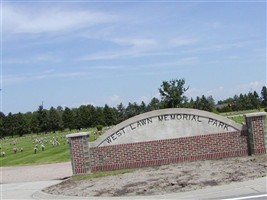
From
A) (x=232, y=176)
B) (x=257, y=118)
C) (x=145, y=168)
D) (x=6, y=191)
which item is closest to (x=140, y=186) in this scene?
(x=232, y=176)

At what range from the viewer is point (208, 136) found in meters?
15.7

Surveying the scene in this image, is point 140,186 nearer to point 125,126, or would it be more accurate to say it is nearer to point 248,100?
point 125,126

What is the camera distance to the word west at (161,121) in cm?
1559

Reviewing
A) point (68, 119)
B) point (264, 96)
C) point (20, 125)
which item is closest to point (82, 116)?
point (68, 119)

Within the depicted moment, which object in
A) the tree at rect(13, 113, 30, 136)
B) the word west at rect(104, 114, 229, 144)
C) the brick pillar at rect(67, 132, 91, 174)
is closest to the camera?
the brick pillar at rect(67, 132, 91, 174)

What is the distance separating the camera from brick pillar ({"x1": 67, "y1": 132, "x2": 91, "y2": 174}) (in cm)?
1525

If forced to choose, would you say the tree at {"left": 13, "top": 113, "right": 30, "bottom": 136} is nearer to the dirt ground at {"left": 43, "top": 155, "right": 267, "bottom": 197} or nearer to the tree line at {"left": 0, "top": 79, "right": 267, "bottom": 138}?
the tree line at {"left": 0, "top": 79, "right": 267, "bottom": 138}

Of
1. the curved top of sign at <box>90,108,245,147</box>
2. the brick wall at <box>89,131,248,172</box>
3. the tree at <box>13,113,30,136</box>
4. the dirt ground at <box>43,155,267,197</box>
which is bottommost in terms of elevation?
the dirt ground at <box>43,155,267,197</box>

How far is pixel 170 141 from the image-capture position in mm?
15594

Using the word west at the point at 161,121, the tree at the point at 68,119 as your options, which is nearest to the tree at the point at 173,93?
the word west at the point at 161,121

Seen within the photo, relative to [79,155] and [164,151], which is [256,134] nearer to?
[164,151]

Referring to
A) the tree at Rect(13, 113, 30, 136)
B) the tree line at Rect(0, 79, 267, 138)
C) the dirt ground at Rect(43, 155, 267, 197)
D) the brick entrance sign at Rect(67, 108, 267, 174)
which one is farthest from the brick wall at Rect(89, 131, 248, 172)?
the tree at Rect(13, 113, 30, 136)

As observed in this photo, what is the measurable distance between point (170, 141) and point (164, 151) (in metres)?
0.42

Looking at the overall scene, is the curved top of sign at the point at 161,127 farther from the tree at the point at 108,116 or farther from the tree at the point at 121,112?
the tree at the point at 121,112
